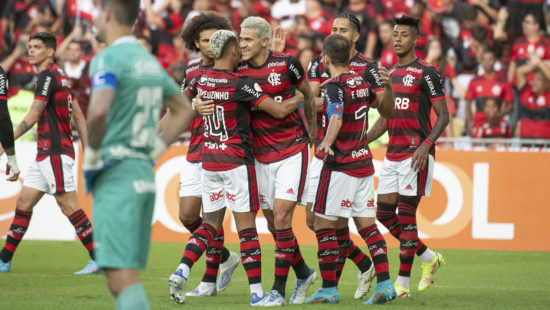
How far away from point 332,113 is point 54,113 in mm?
3934

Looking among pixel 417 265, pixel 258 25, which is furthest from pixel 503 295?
pixel 258 25

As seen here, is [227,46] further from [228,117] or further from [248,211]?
[248,211]

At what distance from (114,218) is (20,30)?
16086 mm

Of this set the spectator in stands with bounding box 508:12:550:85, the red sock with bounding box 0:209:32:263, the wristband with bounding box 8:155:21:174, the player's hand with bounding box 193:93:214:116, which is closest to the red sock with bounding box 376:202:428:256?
the player's hand with bounding box 193:93:214:116

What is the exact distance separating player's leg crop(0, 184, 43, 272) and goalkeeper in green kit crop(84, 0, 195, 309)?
5.78 m

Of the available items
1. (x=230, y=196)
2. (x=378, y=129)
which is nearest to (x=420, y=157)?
(x=378, y=129)

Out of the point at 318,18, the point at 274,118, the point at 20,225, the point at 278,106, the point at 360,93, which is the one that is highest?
the point at 318,18

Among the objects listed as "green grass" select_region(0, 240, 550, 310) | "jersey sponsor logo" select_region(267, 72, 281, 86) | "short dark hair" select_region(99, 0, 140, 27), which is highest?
"short dark hair" select_region(99, 0, 140, 27)

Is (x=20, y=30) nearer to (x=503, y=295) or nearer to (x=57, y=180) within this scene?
(x=57, y=180)

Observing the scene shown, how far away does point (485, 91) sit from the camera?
15641mm

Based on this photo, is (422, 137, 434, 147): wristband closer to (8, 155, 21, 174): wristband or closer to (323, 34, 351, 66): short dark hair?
(323, 34, 351, 66): short dark hair

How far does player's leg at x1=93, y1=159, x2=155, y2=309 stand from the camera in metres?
4.73

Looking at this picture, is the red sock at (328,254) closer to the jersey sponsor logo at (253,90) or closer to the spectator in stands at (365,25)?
the jersey sponsor logo at (253,90)

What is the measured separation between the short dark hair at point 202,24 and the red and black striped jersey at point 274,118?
Answer: 2.90 feet
